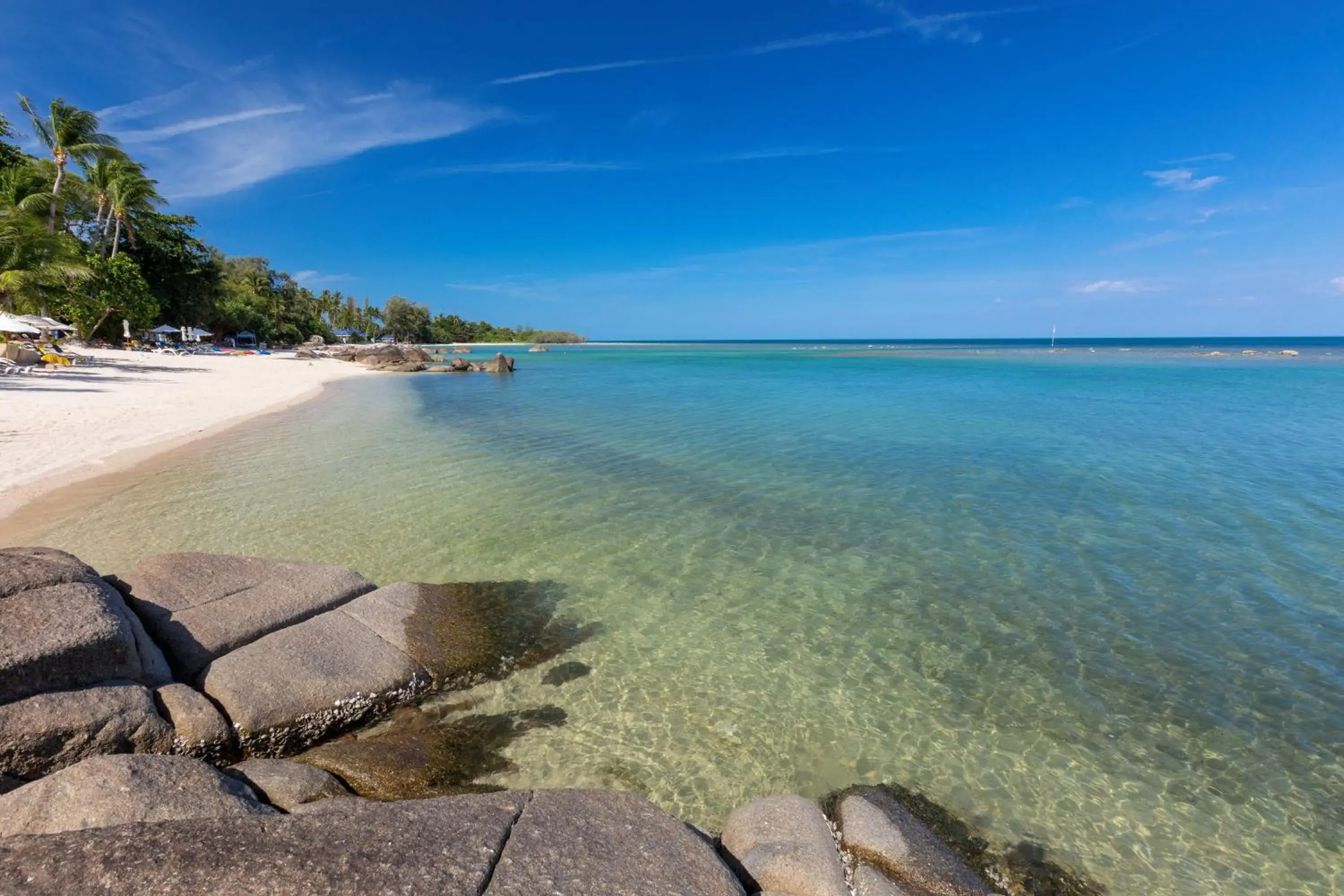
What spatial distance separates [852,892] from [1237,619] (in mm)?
7233

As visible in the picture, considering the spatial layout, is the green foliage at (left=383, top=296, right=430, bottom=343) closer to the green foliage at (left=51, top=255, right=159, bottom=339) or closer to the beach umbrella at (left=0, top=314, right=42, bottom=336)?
the green foliage at (left=51, top=255, right=159, bottom=339)

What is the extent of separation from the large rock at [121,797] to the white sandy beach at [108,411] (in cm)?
1042

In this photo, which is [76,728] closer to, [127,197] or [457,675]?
[457,675]

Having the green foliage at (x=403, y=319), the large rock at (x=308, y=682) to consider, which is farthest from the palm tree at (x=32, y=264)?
the green foliage at (x=403, y=319)

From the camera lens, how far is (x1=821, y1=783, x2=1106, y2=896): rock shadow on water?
4.08 meters

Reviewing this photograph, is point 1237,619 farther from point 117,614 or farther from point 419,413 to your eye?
point 419,413

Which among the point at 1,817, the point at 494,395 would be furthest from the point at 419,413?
the point at 1,817

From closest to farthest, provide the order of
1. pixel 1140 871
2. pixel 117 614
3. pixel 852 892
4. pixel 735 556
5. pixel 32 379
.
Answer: pixel 852 892 < pixel 1140 871 < pixel 117 614 < pixel 735 556 < pixel 32 379

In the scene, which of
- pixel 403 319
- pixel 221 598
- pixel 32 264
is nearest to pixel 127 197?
pixel 32 264

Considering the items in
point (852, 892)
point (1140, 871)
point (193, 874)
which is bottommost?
point (1140, 871)

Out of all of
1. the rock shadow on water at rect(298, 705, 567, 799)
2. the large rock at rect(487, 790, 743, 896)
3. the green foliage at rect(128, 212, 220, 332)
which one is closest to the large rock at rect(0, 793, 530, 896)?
the large rock at rect(487, 790, 743, 896)

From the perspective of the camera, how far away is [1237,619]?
7531 mm

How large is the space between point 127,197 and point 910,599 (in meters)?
68.4

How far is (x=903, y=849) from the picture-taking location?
398 cm
